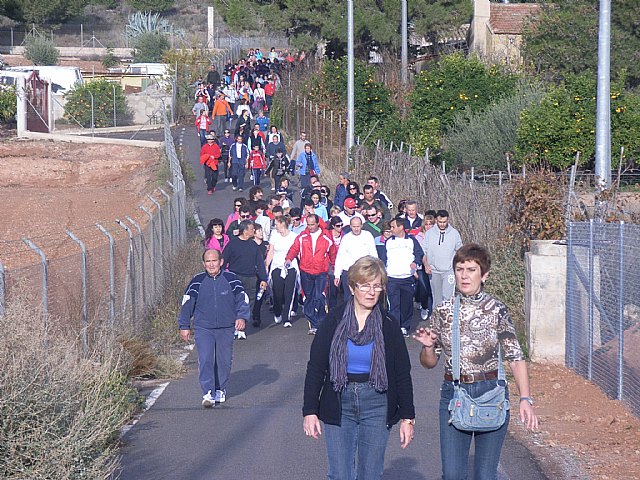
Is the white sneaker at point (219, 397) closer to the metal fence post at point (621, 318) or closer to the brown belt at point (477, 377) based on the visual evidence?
the metal fence post at point (621, 318)

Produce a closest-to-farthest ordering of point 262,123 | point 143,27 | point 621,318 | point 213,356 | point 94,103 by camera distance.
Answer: point 621,318, point 213,356, point 262,123, point 94,103, point 143,27

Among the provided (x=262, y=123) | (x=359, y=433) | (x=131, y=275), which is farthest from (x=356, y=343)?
(x=262, y=123)

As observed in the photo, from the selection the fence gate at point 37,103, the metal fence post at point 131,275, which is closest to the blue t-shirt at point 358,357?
the metal fence post at point 131,275

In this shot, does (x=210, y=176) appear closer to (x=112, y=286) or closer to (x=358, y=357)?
(x=112, y=286)

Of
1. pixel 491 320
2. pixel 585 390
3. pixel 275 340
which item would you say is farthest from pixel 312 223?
pixel 491 320

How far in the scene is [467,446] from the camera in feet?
19.9

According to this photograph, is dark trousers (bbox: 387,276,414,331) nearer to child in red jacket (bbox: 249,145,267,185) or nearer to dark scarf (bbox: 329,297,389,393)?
dark scarf (bbox: 329,297,389,393)

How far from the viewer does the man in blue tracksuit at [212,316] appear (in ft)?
35.3

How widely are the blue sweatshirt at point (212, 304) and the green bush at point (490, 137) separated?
1873 centimetres

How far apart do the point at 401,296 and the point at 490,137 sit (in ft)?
49.1

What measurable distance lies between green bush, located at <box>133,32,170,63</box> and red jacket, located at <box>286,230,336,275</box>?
66802mm

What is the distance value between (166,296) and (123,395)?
25.8 ft

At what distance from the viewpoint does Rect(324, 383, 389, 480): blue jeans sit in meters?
6.01

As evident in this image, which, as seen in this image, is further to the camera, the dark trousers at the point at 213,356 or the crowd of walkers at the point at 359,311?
the dark trousers at the point at 213,356
